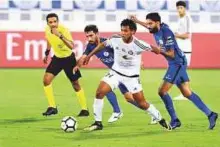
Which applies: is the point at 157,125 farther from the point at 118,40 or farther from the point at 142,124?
the point at 118,40

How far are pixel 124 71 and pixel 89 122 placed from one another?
1711mm

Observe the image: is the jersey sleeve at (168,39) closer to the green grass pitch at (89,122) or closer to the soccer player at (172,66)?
the soccer player at (172,66)

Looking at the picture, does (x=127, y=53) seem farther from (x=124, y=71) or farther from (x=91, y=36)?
(x=91, y=36)

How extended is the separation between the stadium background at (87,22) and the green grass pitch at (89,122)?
134 inches

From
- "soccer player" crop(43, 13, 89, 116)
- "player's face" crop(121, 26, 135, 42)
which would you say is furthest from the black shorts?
"player's face" crop(121, 26, 135, 42)

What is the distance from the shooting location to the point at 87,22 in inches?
1081

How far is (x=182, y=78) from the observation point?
541 inches

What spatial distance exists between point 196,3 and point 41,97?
1047 cm

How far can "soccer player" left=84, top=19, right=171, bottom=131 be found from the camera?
12977mm

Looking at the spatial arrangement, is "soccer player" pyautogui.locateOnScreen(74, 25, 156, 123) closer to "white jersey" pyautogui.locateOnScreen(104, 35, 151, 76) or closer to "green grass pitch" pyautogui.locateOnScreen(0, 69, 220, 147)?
"green grass pitch" pyautogui.locateOnScreen(0, 69, 220, 147)

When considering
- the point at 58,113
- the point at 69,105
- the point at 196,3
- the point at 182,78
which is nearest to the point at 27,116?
the point at 58,113

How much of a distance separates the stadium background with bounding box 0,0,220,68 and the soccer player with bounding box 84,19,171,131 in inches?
512

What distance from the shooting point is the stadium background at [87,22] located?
1029 inches

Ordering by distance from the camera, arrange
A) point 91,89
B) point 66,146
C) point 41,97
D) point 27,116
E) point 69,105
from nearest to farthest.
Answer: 1. point 66,146
2. point 27,116
3. point 69,105
4. point 41,97
5. point 91,89
